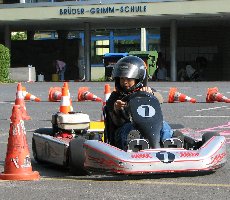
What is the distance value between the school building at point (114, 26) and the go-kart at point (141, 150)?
33237 mm

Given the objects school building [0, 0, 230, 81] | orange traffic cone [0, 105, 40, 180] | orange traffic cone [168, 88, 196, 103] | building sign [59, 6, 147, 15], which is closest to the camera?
orange traffic cone [0, 105, 40, 180]

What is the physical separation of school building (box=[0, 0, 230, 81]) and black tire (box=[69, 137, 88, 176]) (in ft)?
111

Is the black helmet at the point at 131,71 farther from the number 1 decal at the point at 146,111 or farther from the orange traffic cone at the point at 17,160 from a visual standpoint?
the orange traffic cone at the point at 17,160

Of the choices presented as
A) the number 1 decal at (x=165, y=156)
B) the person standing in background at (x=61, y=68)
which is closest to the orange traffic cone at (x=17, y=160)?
the number 1 decal at (x=165, y=156)

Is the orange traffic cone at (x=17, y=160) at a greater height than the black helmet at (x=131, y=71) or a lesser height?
lesser

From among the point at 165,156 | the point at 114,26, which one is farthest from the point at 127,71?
the point at 114,26

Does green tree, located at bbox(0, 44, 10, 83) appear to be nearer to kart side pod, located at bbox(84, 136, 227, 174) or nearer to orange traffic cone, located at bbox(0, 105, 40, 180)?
orange traffic cone, located at bbox(0, 105, 40, 180)

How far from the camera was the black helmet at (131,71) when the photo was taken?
899 centimetres

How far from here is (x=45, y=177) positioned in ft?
28.1

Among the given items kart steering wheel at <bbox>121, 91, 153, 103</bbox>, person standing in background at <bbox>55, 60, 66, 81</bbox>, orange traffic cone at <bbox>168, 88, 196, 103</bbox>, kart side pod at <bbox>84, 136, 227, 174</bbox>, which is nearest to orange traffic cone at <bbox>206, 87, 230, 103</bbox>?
orange traffic cone at <bbox>168, 88, 196, 103</bbox>

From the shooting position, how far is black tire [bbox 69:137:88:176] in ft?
27.7

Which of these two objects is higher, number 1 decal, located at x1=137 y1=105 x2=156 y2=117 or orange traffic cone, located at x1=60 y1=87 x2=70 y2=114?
number 1 decal, located at x1=137 y1=105 x2=156 y2=117

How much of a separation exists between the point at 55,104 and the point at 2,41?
33065 millimetres

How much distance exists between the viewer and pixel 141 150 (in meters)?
8.25
